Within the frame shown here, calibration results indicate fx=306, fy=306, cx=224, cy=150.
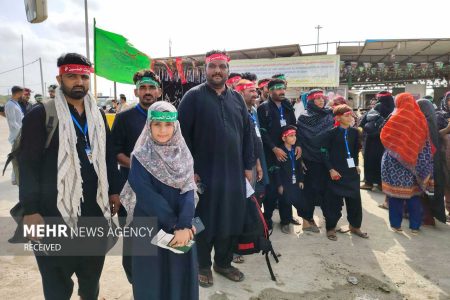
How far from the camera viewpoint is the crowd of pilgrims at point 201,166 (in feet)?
6.32

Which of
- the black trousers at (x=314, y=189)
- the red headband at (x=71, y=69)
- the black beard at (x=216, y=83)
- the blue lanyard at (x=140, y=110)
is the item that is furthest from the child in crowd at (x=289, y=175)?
the red headband at (x=71, y=69)

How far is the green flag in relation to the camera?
4.64m

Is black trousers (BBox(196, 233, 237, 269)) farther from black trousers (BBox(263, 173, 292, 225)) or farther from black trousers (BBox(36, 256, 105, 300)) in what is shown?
black trousers (BBox(263, 173, 292, 225))

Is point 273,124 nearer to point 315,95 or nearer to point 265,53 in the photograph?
point 315,95

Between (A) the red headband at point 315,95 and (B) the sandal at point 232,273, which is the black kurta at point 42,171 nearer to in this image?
(B) the sandal at point 232,273

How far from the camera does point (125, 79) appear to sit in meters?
5.09

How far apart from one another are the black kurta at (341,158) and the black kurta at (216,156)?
1.58 m

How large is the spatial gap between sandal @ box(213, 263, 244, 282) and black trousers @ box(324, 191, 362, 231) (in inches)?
61.1

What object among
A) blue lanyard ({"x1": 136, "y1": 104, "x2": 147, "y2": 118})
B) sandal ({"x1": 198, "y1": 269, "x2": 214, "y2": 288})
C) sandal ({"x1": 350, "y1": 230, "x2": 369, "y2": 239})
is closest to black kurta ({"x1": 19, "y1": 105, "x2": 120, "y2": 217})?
blue lanyard ({"x1": 136, "y1": 104, "x2": 147, "y2": 118})

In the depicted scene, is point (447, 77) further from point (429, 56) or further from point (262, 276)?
point (262, 276)

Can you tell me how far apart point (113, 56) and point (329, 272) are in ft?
13.9

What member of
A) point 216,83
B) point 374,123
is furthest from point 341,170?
point 374,123

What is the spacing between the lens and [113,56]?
480 centimetres

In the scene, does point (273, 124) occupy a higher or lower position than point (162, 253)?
higher
